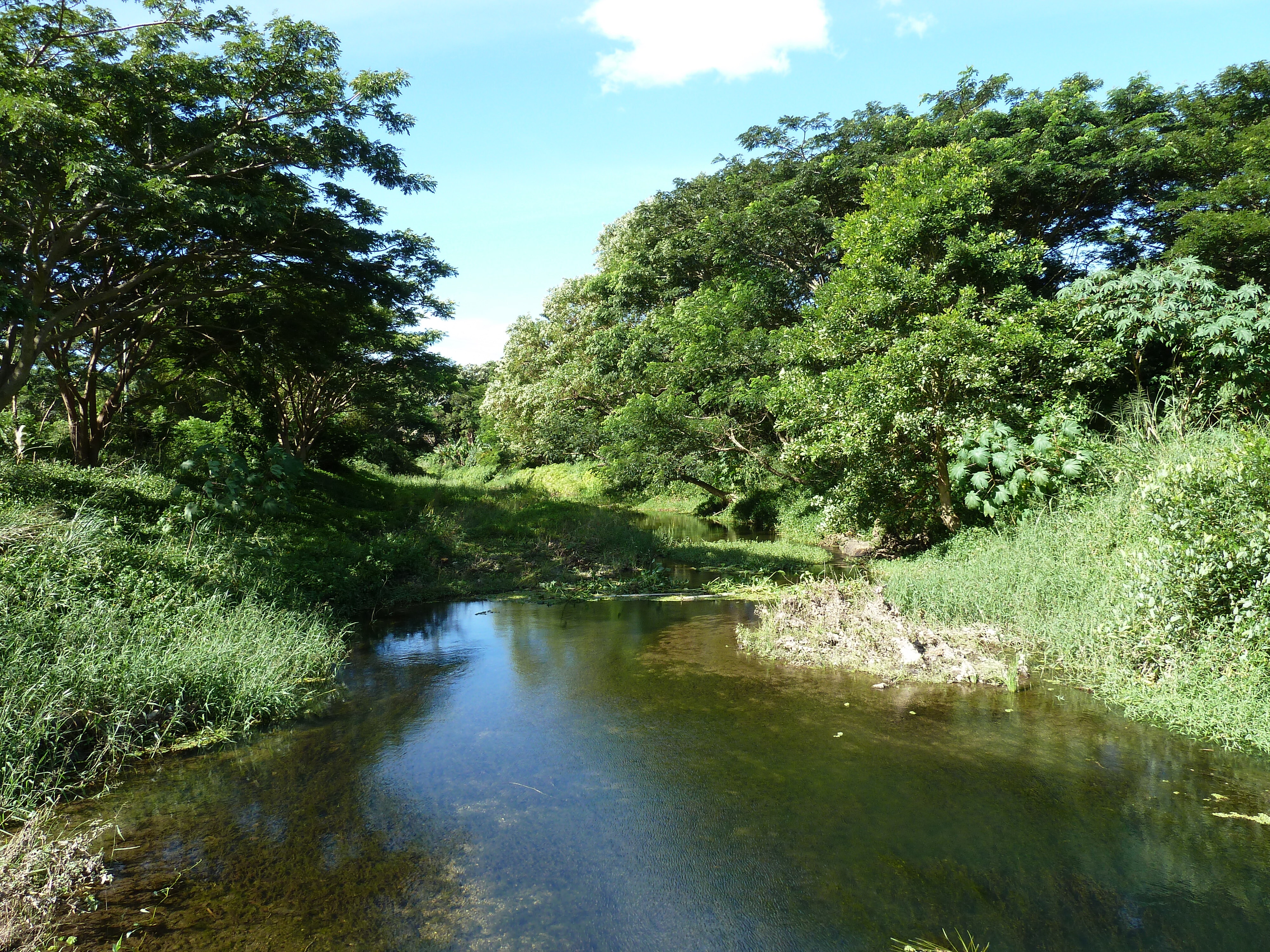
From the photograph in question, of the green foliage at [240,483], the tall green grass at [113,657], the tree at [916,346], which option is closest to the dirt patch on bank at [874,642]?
the tree at [916,346]

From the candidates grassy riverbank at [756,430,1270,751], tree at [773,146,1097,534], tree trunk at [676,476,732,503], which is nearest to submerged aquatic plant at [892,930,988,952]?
grassy riverbank at [756,430,1270,751]

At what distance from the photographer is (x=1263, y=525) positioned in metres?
5.28

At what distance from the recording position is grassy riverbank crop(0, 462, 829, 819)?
5262 millimetres

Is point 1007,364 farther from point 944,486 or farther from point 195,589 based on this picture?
point 195,589

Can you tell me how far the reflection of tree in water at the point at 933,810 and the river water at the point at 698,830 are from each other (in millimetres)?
19

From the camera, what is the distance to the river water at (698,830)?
351cm

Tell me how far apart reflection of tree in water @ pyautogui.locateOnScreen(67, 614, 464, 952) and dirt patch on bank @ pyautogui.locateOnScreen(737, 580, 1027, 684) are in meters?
4.59

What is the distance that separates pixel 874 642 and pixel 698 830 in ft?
A: 13.3

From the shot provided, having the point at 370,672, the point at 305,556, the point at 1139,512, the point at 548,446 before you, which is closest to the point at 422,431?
the point at 548,446

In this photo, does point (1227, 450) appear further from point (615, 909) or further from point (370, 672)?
point (370, 672)

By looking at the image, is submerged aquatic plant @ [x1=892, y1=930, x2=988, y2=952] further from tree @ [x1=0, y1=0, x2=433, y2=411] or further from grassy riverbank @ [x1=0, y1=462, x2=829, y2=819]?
tree @ [x1=0, y1=0, x2=433, y2=411]

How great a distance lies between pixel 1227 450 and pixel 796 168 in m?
17.8

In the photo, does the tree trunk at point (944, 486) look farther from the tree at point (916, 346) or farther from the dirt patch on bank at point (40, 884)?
the dirt patch on bank at point (40, 884)

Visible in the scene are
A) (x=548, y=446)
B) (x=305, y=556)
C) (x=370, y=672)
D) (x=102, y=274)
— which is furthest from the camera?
(x=548, y=446)
